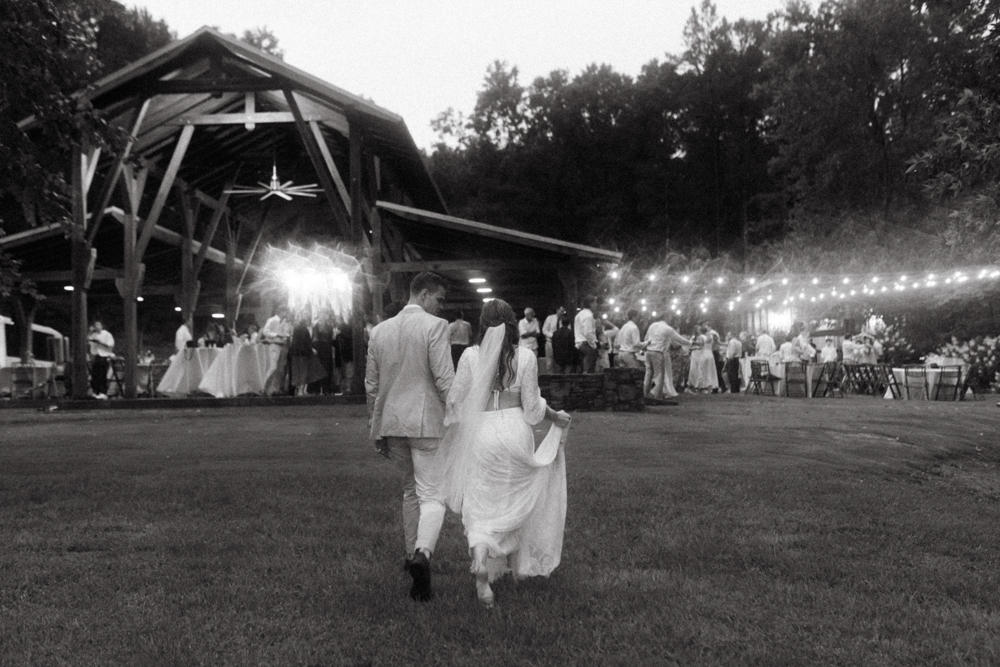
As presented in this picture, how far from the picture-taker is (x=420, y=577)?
471 cm

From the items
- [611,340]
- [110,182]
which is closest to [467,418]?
[110,182]

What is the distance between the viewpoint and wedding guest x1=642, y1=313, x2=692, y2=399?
19016 millimetres

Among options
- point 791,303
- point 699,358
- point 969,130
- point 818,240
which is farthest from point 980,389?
point 969,130

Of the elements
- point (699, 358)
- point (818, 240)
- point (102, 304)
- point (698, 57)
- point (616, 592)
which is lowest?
point (616, 592)

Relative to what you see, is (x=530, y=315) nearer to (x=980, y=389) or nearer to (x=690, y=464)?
(x=690, y=464)

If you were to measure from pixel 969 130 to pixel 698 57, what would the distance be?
43.8 meters

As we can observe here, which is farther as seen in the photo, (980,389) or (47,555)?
(980,389)

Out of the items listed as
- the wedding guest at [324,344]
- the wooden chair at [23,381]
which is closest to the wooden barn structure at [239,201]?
the wedding guest at [324,344]

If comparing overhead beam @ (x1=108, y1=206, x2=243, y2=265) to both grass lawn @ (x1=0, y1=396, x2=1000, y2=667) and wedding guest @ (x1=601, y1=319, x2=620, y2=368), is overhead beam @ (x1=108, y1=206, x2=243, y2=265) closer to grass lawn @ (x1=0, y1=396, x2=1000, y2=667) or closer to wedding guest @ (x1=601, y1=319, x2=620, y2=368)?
wedding guest @ (x1=601, y1=319, x2=620, y2=368)

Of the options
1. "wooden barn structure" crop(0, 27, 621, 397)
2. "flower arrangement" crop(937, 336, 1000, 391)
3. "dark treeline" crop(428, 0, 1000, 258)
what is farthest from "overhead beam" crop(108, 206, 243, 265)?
"dark treeline" crop(428, 0, 1000, 258)

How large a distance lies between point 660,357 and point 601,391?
2.98 metres

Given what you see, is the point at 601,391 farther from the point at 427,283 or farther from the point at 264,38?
the point at 264,38

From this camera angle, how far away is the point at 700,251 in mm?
46438

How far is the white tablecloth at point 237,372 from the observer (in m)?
19.0
